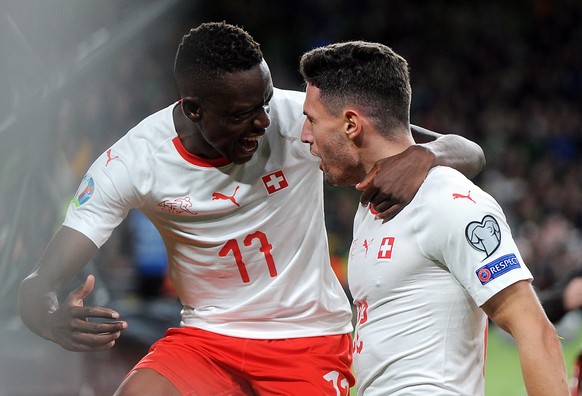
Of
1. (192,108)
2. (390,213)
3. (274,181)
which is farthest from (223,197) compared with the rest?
(390,213)

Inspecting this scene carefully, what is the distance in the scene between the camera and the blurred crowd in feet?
28.9

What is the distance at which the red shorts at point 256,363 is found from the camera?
3.56 m

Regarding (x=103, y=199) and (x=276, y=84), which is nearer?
(x=103, y=199)

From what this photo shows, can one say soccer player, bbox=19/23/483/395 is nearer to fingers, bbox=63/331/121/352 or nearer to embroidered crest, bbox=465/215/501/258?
fingers, bbox=63/331/121/352

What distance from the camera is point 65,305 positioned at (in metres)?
3.19

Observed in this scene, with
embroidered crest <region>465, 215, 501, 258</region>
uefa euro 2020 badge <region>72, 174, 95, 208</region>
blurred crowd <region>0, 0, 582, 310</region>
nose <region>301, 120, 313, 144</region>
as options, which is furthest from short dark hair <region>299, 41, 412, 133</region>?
blurred crowd <region>0, 0, 582, 310</region>

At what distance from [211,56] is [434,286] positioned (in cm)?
126

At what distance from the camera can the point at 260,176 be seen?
360 cm

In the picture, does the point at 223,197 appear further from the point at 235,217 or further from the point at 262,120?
the point at 262,120

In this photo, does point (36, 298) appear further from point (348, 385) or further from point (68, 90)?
point (348, 385)

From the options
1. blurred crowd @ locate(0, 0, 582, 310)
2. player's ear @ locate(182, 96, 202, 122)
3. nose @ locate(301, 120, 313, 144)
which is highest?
player's ear @ locate(182, 96, 202, 122)

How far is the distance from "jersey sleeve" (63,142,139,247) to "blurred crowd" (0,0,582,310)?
1562mm

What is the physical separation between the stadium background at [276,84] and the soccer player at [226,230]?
39cm

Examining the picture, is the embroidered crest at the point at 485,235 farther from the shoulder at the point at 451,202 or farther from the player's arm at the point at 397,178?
the player's arm at the point at 397,178
